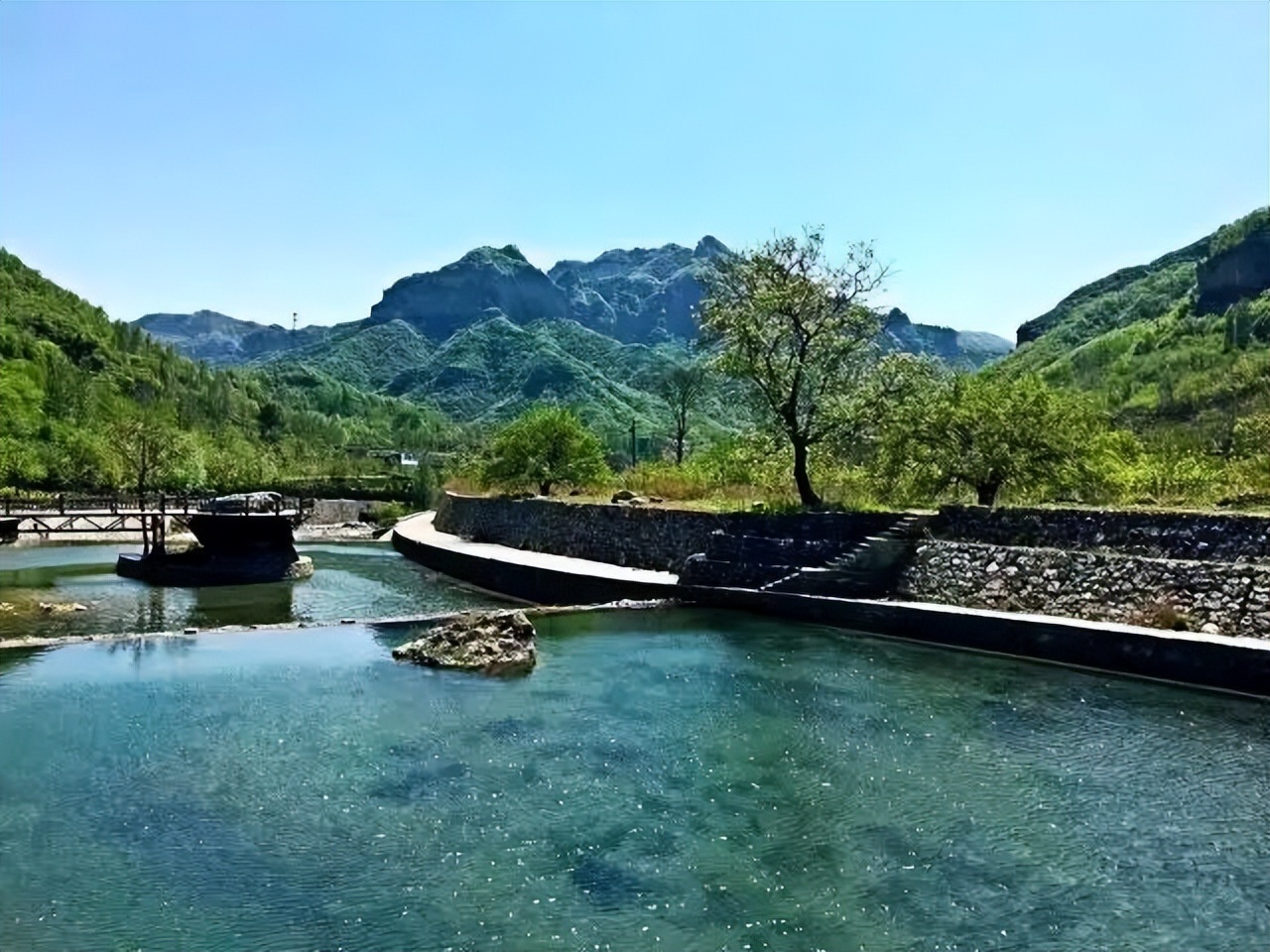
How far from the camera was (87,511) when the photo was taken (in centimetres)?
5575

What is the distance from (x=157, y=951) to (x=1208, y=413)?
231 ft

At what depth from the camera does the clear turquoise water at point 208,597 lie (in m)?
23.4

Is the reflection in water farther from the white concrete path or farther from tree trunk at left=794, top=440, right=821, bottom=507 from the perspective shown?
tree trunk at left=794, top=440, right=821, bottom=507

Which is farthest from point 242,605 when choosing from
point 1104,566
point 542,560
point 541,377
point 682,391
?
point 541,377

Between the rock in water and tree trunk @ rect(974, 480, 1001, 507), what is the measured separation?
12.0m

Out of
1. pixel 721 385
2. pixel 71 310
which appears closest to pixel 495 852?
pixel 721 385

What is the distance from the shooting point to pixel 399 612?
83.4 ft

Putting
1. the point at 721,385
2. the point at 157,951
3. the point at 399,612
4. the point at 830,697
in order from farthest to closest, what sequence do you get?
the point at 721,385
the point at 399,612
the point at 830,697
the point at 157,951

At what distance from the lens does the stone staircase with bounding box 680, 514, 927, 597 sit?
768 inches

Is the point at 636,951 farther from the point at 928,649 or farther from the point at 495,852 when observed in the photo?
the point at 928,649

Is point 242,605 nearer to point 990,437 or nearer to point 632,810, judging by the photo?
point 990,437

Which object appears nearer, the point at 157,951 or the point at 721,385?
the point at 157,951

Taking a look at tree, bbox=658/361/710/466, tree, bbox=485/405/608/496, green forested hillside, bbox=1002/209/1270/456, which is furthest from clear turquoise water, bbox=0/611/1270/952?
tree, bbox=658/361/710/466

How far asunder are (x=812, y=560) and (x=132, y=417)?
70043mm
